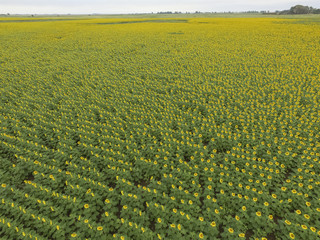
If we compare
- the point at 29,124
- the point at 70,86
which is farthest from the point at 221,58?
the point at 29,124

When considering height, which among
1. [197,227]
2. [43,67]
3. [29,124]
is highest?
[43,67]

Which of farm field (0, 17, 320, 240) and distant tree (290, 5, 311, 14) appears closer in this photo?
farm field (0, 17, 320, 240)

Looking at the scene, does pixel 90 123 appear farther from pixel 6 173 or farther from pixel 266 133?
pixel 266 133

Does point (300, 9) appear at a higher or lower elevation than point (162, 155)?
higher

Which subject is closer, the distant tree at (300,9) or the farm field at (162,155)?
the farm field at (162,155)

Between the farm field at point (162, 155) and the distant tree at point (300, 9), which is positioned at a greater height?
the distant tree at point (300, 9)

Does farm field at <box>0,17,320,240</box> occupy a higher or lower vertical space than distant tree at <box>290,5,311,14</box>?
lower

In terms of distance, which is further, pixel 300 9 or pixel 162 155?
pixel 300 9

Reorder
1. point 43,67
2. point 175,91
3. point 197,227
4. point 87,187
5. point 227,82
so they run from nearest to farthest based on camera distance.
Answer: point 197,227, point 87,187, point 175,91, point 227,82, point 43,67
